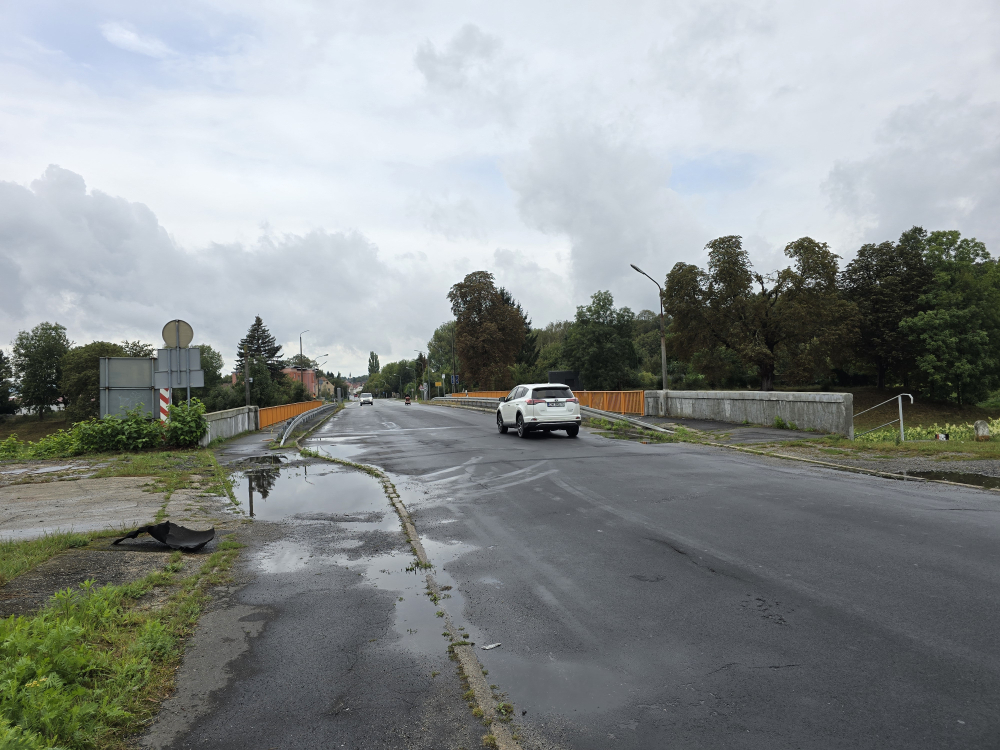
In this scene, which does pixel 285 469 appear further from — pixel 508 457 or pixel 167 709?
pixel 167 709

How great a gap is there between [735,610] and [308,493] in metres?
7.92

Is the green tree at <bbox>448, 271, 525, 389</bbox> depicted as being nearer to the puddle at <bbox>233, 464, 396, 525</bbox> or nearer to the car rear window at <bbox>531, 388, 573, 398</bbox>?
the car rear window at <bbox>531, 388, 573, 398</bbox>

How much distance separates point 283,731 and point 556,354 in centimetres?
8330

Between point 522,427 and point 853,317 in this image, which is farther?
point 853,317

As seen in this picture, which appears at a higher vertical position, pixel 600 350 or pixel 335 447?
pixel 600 350

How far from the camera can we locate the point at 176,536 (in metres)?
6.98

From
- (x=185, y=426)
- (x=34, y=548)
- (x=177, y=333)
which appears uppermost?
(x=177, y=333)

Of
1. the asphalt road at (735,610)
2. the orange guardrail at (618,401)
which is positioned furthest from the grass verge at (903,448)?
the orange guardrail at (618,401)

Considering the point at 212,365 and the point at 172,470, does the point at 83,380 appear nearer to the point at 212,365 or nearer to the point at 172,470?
the point at 212,365

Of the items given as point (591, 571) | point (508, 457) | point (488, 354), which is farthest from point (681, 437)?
point (488, 354)

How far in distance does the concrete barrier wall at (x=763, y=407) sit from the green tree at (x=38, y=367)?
335 ft

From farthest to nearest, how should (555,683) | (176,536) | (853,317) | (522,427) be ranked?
(853,317), (522,427), (176,536), (555,683)

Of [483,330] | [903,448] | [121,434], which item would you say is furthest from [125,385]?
[483,330]

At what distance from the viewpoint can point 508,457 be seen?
14953 mm
